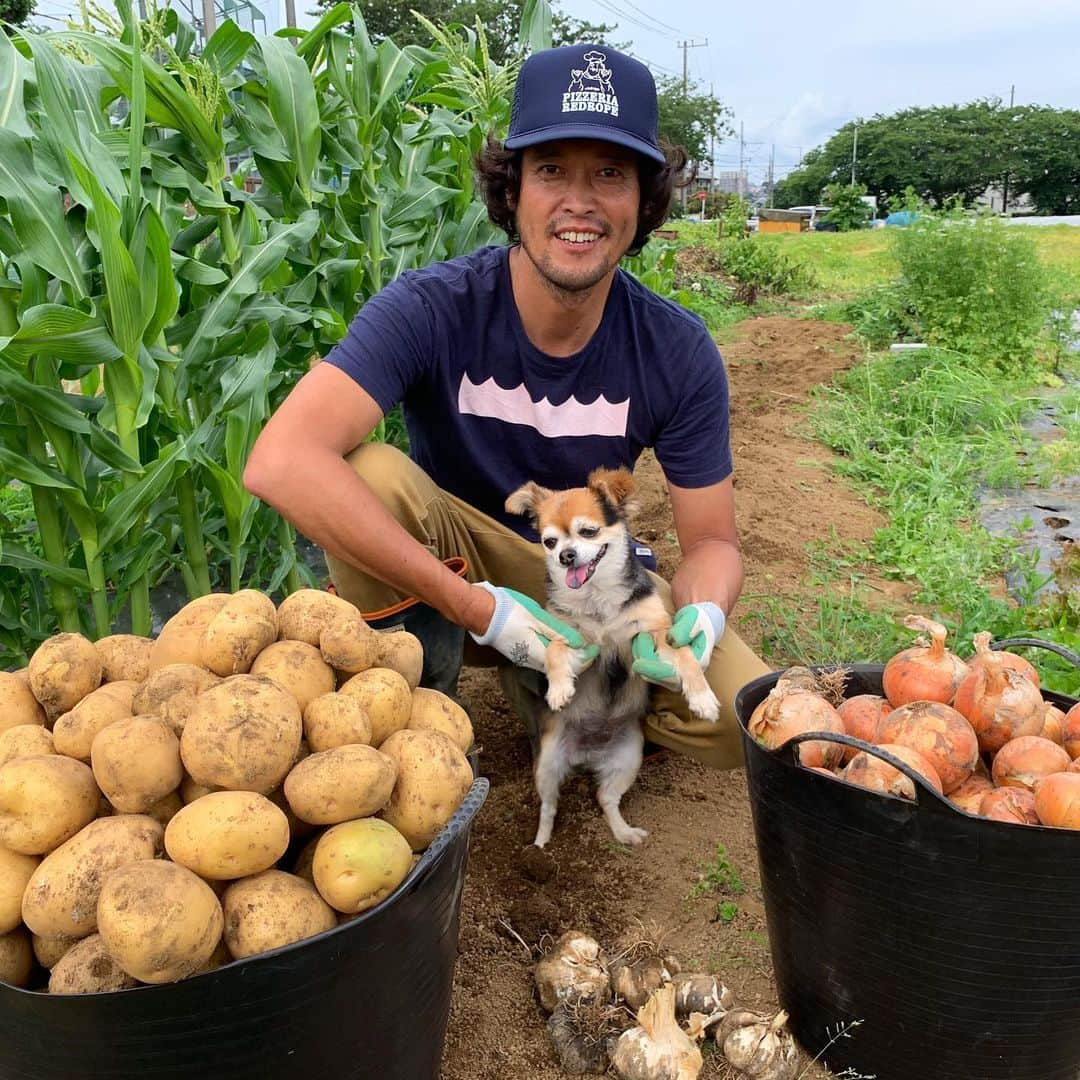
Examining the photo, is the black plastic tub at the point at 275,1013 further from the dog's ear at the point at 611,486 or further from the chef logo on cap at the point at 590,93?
the chef logo on cap at the point at 590,93

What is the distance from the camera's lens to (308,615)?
170 cm

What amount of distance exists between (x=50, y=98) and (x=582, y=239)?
1544 millimetres

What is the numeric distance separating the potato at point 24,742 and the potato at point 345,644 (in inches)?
19.1

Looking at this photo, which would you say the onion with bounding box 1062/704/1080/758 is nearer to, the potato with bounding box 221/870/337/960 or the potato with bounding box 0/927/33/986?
the potato with bounding box 221/870/337/960

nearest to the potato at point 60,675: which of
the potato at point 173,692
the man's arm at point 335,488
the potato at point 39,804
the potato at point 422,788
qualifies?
the potato at point 173,692

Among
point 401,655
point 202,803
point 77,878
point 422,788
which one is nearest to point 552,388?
point 401,655

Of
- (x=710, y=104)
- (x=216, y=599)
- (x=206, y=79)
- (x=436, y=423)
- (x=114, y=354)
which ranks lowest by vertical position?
(x=216, y=599)

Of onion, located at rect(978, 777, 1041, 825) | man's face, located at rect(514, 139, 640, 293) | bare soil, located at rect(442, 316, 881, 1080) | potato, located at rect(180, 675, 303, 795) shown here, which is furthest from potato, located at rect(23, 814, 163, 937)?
man's face, located at rect(514, 139, 640, 293)

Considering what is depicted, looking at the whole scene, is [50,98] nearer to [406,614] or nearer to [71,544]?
[71,544]

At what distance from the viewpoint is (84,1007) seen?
1.21 m

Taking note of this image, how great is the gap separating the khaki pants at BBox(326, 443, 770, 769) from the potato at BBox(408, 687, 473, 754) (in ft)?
3.30

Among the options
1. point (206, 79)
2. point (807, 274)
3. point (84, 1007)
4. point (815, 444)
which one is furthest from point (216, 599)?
point (807, 274)

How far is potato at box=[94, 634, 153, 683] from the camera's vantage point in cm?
175

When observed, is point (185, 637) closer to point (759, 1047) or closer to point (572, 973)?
point (572, 973)
